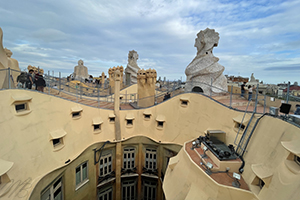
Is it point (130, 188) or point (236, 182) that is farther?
point (130, 188)

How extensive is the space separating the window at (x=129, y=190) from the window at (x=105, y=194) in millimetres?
1176

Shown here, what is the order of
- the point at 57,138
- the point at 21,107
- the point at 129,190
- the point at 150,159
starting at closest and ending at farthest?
the point at 21,107 < the point at 57,138 < the point at 150,159 < the point at 129,190

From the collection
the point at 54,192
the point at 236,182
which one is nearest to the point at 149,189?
the point at 54,192

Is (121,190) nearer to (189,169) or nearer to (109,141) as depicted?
(109,141)

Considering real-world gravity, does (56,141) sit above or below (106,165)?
above

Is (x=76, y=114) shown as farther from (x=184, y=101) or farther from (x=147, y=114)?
(x=184, y=101)

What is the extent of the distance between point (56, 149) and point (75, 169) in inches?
85.8

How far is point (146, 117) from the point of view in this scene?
42.9 ft

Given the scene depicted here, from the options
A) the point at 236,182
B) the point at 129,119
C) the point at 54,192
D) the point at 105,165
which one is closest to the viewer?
the point at 236,182

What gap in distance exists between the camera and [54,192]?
8.24 meters

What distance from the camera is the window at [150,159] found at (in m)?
13.1

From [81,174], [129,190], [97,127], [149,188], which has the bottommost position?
[129,190]

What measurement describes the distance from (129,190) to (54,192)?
683cm

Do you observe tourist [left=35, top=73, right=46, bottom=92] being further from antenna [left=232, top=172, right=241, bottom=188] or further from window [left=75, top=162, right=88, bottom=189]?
antenna [left=232, top=172, right=241, bottom=188]
